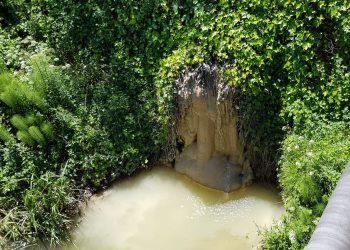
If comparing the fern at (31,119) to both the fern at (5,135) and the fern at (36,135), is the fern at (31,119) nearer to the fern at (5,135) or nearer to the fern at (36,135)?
the fern at (36,135)

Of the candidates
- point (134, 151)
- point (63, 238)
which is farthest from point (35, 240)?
point (134, 151)

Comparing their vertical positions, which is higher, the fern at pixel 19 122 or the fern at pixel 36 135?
the fern at pixel 19 122

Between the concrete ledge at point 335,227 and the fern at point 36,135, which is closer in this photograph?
the concrete ledge at point 335,227

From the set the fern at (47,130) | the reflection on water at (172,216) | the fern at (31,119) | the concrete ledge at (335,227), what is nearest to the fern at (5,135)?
the fern at (31,119)

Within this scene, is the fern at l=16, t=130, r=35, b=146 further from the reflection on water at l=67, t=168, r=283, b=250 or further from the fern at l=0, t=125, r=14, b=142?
the reflection on water at l=67, t=168, r=283, b=250

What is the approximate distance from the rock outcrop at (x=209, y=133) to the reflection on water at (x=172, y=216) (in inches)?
8.1

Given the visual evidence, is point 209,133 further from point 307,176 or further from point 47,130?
point 47,130

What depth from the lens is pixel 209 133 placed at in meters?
7.62

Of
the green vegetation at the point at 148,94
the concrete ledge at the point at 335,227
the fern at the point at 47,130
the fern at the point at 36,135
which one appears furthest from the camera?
the fern at the point at 47,130

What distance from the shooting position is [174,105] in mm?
7598

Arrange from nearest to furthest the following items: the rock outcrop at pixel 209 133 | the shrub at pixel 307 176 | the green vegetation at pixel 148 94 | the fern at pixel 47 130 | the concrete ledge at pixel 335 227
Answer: the concrete ledge at pixel 335 227
the shrub at pixel 307 176
the green vegetation at pixel 148 94
the rock outcrop at pixel 209 133
the fern at pixel 47 130

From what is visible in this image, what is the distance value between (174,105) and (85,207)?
2080 mm

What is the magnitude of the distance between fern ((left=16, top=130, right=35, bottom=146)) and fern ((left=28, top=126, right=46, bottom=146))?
0.06 metres

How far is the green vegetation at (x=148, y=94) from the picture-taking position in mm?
6727
